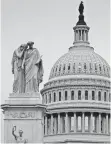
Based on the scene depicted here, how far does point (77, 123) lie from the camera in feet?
471

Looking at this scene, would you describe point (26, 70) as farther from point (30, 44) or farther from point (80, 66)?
point (80, 66)

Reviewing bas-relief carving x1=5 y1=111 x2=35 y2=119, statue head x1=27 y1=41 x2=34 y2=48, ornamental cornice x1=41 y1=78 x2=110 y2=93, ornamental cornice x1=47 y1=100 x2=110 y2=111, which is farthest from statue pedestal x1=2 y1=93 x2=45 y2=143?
ornamental cornice x1=41 y1=78 x2=110 y2=93

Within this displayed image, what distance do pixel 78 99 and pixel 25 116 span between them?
11083 cm

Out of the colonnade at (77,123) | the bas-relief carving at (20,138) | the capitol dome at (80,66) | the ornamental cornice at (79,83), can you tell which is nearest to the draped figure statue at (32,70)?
the bas-relief carving at (20,138)

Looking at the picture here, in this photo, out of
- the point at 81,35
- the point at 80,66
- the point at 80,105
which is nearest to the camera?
the point at 80,105

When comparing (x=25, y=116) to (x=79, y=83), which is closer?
(x=25, y=116)

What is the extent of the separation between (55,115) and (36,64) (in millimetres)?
110139

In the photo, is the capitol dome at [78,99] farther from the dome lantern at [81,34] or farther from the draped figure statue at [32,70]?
the draped figure statue at [32,70]

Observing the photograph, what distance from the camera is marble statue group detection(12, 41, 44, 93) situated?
3597 cm

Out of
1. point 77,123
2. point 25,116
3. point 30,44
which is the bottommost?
point 25,116

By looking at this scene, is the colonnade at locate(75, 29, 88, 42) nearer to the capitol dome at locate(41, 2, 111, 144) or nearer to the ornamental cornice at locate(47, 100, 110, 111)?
the capitol dome at locate(41, 2, 111, 144)

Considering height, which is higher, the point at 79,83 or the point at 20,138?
the point at 79,83

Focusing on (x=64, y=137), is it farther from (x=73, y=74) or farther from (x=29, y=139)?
(x=29, y=139)

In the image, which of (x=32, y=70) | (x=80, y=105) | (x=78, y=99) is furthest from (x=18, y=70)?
(x=78, y=99)
